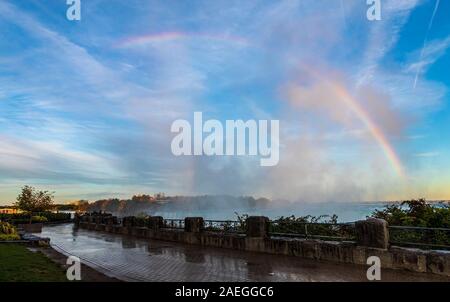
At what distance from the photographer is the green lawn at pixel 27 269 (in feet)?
31.9

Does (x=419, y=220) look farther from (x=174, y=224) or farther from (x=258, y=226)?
(x=174, y=224)

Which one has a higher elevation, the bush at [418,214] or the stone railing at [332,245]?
the bush at [418,214]

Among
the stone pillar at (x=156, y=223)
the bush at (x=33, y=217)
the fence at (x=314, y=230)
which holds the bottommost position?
the bush at (x=33, y=217)

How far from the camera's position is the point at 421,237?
452 inches

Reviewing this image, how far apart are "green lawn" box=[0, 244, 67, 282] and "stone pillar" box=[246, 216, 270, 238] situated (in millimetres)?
7525

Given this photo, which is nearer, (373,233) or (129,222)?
(373,233)

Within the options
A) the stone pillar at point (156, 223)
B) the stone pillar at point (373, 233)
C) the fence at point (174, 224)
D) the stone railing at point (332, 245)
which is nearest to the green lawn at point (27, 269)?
the stone railing at point (332, 245)

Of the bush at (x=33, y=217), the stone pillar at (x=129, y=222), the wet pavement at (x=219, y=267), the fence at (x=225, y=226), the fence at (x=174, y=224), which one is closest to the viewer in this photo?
the wet pavement at (x=219, y=267)

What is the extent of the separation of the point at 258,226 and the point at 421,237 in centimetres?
618

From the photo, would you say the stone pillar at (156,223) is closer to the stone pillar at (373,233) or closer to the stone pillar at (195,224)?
the stone pillar at (195,224)

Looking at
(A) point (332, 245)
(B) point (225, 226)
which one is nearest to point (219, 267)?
(A) point (332, 245)

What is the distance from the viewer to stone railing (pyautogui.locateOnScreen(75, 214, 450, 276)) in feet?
33.5

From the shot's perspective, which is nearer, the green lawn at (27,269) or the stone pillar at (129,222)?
the green lawn at (27,269)

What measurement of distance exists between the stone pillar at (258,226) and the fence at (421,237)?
4953 millimetres
